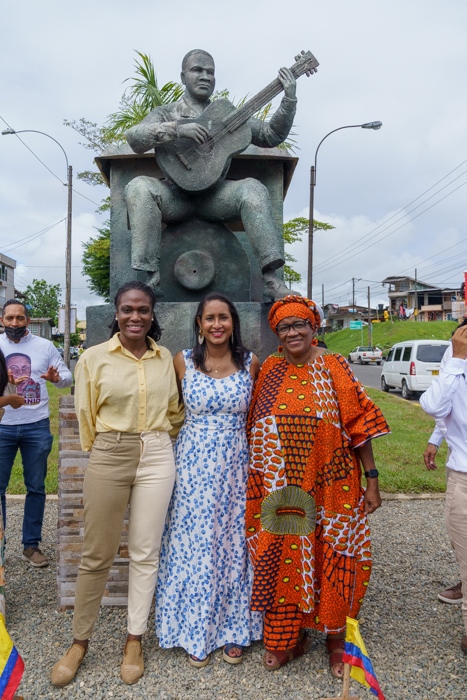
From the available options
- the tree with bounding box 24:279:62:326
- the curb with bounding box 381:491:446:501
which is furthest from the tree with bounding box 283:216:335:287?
the tree with bounding box 24:279:62:326

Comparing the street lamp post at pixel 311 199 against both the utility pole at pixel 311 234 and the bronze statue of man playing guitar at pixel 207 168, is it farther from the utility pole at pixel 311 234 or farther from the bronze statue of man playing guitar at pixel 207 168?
the bronze statue of man playing guitar at pixel 207 168

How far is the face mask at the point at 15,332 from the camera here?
333 cm

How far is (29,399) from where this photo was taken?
339 cm

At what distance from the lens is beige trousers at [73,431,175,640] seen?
2232 millimetres

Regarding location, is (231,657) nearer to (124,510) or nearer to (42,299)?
(124,510)

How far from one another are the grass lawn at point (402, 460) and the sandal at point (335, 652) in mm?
3161

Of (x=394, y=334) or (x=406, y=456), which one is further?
(x=394, y=334)

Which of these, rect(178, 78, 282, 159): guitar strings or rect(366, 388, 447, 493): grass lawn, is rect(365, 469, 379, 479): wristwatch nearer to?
rect(178, 78, 282, 159): guitar strings

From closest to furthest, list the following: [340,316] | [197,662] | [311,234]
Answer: [197,662] → [311,234] → [340,316]

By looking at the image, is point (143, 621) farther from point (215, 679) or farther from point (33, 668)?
point (33, 668)

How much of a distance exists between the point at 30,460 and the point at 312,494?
2.05 m

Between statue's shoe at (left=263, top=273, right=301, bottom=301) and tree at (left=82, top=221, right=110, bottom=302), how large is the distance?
1226cm

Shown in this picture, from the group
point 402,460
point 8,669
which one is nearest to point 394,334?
point 402,460

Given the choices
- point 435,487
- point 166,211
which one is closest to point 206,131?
point 166,211
